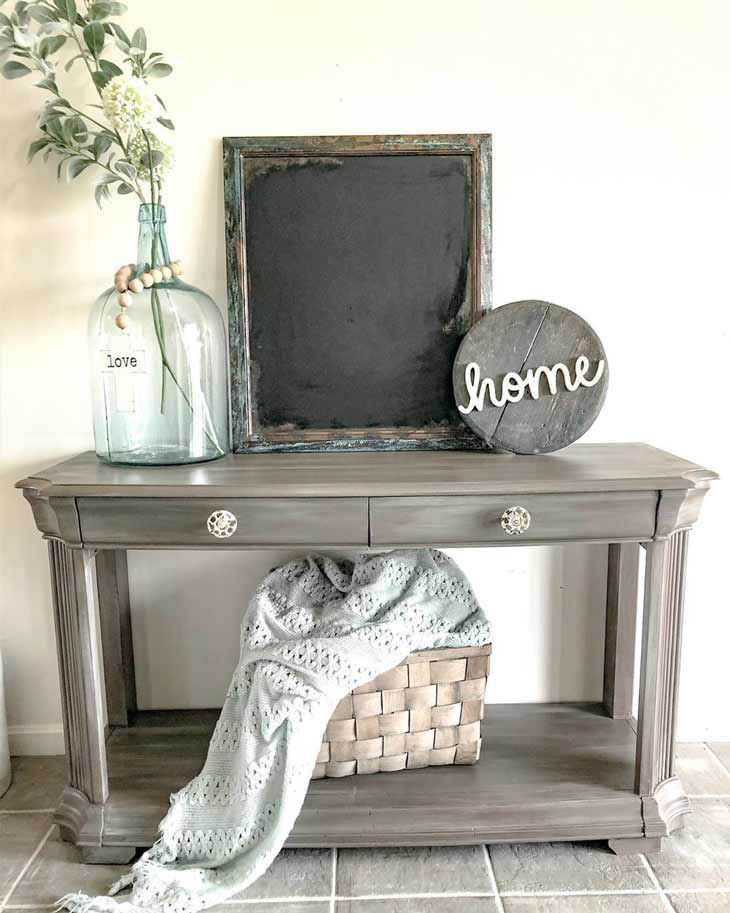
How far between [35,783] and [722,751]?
1754 millimetres

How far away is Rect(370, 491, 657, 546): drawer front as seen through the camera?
1.67 m

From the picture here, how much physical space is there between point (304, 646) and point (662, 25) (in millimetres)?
1629

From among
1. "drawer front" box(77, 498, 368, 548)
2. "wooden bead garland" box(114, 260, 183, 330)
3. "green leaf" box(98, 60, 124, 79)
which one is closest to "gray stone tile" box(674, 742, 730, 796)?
"drawer front" box(77, 498, 368, 548)

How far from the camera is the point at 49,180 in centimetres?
199

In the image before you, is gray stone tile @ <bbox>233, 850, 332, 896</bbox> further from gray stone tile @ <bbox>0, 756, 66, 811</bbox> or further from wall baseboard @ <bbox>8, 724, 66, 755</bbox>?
wall baseboard @ <bbox>8, 724, 66, 755</bbox>

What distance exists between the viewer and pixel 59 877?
5.78 feet

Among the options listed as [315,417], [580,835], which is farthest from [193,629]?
[580,835]

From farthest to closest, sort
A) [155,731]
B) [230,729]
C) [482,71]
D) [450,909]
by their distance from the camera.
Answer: [155,731]
[482,71]
[230,729]
[450,909]

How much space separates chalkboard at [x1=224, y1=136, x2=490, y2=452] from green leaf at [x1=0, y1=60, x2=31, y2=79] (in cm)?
45

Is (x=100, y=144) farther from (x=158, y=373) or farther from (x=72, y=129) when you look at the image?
(x=158, y=373)

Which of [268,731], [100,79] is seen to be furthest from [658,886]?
[100,79]

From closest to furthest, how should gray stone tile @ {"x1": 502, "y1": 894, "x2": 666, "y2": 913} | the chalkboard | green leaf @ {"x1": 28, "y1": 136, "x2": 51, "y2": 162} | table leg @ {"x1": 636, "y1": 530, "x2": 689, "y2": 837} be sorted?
1. gray stone tile @ {"x1": 502, "y1": 894, "x2": 666, "y2": 913}
2. table leg @ {"x1": 636, "y1": 530, "x2": 689, "y2": 837}
3. green leaf @ {"x1": 28, "y1": 136, "x2": 51, "y2": 162}
4. the chalkboard

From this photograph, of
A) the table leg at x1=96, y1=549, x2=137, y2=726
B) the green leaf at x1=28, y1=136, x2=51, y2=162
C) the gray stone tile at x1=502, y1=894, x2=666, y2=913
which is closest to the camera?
the gray stone tile at x1=502, y1=894, x2=666, y2=913

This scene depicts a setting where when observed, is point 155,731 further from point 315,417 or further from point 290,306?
point 290,306
